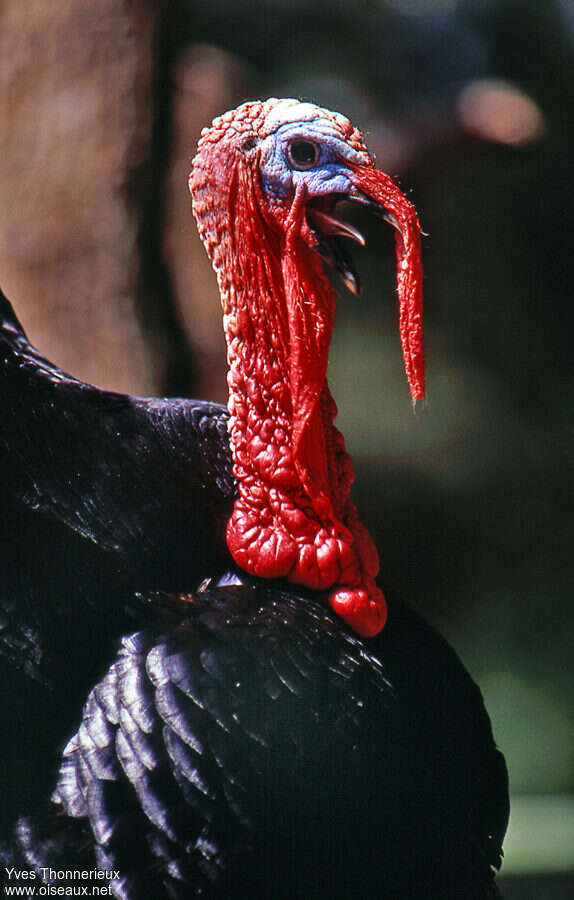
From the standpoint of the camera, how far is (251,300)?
104 centimetres

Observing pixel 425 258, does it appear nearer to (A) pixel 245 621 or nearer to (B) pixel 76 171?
(B) pixel 76 171

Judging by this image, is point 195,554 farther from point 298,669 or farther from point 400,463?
point 400,463

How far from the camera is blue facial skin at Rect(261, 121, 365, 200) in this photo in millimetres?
972

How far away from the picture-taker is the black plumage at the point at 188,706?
858mm

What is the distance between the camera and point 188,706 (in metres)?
0.87

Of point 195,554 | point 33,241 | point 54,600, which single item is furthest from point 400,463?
point 54,600

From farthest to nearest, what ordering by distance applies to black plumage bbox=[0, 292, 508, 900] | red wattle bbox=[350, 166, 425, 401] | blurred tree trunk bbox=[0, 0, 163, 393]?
blurred tree trunk bbox=[0, 0, 163, 393] → red wattle bbox=[350, 166, 425, 401] → black plumage bbox=[0, 292, 508, 900]

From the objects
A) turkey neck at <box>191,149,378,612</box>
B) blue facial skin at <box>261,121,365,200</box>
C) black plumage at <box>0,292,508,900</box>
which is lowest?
black plumage at <box>0,292,508,900</box>

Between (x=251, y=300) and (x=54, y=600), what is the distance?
1.26 feet

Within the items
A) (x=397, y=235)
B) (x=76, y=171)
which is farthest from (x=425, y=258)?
(x=397, y=235)

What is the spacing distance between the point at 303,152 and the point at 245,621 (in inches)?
19.3

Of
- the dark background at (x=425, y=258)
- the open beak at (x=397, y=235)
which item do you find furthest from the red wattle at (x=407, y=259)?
the dark background at (x=425, y=258)

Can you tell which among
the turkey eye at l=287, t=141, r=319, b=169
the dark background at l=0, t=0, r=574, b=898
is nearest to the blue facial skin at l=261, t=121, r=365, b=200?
the turkey eye at l=287, t=141, r=319, b=169

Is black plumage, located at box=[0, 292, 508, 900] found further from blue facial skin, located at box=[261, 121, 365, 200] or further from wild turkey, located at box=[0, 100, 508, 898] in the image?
blue facial skin, located at box=[261, 121, 365, 200]
